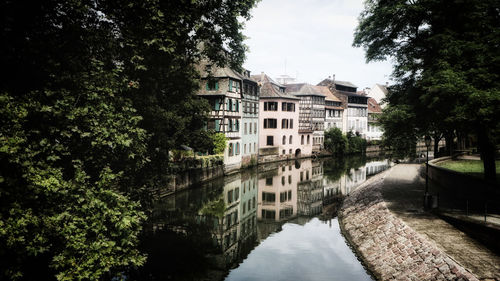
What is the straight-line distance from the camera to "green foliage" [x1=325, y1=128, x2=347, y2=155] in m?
62.7

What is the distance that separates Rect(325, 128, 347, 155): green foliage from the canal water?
2770 centimetres

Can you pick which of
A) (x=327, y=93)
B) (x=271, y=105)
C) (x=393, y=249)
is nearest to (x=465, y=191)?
(x=393, y=249)

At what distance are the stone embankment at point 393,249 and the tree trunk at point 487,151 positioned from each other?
18.0ft

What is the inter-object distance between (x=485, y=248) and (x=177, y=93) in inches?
583

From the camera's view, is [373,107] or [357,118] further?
[373,107]

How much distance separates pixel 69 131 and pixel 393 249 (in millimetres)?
13347

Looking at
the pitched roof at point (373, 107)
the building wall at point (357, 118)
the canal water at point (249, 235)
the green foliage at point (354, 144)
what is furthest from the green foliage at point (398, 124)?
the pitched roof at point (373, 107)

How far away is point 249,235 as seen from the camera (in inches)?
796

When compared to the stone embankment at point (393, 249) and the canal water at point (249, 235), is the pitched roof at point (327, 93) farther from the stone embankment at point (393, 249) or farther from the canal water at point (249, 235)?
the stone embankment at point (393, 249)

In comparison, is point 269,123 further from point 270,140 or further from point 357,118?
point 357,118

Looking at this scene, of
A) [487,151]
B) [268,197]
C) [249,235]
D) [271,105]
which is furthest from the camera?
[271,105]

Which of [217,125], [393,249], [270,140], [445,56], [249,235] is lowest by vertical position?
[249,235]

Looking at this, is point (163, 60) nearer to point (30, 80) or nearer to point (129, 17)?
point (129, 17)

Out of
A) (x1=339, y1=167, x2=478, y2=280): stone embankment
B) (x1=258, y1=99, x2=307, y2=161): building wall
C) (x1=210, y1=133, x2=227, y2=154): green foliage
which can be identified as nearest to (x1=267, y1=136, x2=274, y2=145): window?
(x1=258, y1=99, x2=307, y2=161): building wall
